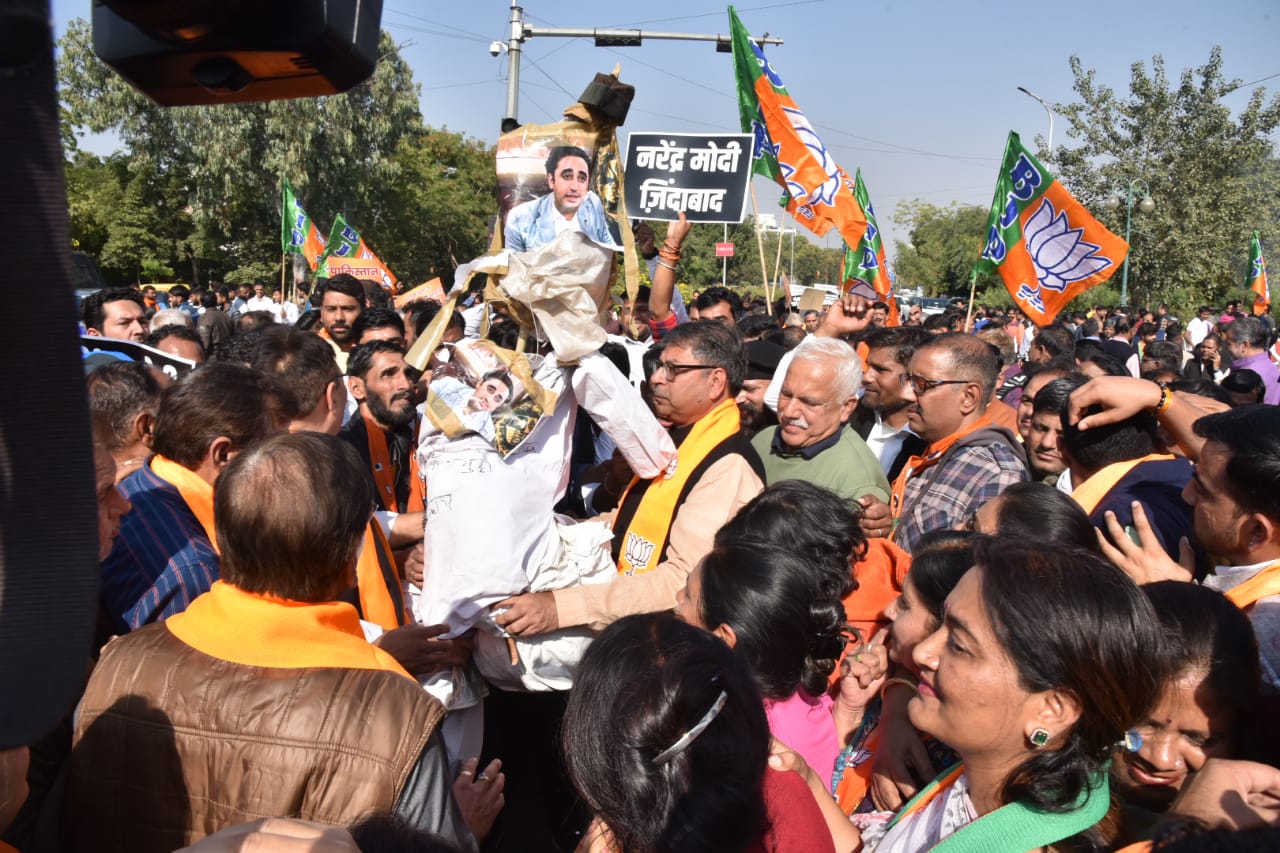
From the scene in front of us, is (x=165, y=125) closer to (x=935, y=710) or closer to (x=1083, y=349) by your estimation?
(x=1083, y=349)

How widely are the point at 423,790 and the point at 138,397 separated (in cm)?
197

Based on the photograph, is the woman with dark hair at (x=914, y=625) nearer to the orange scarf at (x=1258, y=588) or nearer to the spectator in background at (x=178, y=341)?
the orange scarf at (x=1258, y=588)

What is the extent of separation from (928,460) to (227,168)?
3057 centimetres

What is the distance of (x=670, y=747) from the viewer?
153 centimetres

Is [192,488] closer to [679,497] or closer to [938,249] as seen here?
[679,497]

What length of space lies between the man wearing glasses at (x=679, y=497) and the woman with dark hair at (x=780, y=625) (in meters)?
0.42

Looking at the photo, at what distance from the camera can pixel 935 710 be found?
1828 mm

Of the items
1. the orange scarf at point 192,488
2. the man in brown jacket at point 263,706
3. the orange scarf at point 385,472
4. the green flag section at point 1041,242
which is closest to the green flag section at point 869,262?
the green flag section at point 1041,242

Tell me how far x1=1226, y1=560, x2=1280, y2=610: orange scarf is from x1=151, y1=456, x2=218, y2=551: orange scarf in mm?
2690

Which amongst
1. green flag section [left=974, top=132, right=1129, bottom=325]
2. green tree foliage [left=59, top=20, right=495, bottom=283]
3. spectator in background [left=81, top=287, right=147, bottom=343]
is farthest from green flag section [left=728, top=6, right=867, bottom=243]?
green tree foliage [left=59, top=20, right=495, bottom=283]

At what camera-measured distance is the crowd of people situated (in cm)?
165

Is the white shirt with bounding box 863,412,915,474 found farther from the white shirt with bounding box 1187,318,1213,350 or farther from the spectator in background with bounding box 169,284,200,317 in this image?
the white shirt with bounding box 1187,318,1213,350

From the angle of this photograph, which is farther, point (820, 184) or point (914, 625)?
point (820, 184)


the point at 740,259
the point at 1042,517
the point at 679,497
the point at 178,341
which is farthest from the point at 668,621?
the point at 740,259
